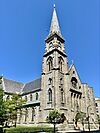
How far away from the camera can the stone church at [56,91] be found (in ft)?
140

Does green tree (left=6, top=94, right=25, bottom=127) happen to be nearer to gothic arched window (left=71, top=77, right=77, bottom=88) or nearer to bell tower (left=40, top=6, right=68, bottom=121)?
bell tower (left=40, top=6, right=68, bottom=121)

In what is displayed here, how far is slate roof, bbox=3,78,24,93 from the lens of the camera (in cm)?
5922

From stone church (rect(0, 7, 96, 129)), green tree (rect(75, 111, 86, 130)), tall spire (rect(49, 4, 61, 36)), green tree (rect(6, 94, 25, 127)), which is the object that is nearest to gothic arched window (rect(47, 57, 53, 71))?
stone church (rect(0, 7, 96, 129))

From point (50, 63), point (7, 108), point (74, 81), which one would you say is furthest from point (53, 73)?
point (7, 108)

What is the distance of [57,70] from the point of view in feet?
148

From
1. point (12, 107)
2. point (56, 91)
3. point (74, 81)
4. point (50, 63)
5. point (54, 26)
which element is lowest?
point (12, 107)

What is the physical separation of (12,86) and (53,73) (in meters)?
23.1

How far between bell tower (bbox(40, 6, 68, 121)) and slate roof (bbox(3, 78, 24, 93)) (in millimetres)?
17058

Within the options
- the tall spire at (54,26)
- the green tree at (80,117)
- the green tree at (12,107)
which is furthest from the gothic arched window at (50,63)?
the green tree at (80,117)

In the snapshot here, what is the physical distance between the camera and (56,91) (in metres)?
42.3

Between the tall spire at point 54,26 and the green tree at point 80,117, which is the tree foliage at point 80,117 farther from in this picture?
the tall spire at point 54,26

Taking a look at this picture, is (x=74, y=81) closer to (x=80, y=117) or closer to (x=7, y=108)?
(x=80, y=117)

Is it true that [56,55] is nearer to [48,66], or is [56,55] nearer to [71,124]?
[48,66]

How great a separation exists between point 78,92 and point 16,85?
83.0 ft
